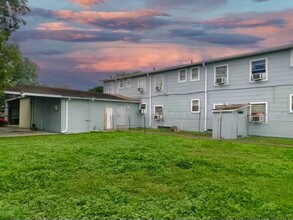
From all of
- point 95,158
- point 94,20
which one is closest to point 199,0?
point 94,20

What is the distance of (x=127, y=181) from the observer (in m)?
6.05

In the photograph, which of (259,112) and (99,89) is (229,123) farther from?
(99,89)

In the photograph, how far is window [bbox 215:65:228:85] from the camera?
20.3 m

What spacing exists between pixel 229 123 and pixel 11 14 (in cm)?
A: 1454

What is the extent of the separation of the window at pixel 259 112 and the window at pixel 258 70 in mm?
1503

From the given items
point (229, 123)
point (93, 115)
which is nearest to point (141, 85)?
point (93, 115)

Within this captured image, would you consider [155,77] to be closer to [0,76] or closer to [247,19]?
[247,19]

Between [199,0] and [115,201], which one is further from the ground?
[199,0]

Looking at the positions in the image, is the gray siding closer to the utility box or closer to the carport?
the carport

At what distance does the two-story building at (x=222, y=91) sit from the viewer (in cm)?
1717

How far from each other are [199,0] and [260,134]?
27.7 ft

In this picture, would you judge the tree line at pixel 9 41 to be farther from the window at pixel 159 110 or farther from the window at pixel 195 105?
the window at pixel 195 105

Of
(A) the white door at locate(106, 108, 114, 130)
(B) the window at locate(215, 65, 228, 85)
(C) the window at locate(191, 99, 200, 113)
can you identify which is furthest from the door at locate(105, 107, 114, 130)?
(B) the window at locate(215, 65, 228, 85)

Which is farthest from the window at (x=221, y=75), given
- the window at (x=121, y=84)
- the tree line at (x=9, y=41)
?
the tree line at (x=9, y=41)
